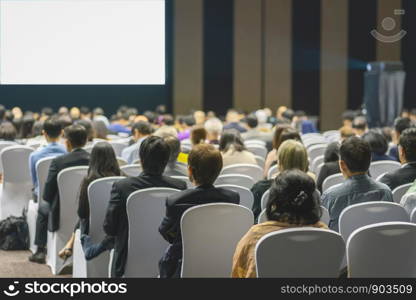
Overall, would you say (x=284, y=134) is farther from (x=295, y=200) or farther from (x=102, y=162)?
(x=295, y=200)

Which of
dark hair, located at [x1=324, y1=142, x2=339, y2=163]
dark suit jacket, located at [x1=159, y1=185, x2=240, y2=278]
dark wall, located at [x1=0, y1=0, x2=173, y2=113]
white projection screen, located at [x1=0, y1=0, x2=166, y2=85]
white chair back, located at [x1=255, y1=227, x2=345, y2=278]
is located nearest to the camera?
white chair back, located at [x1=255, y1=227, x2=345, y2=278]

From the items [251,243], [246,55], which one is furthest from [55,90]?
[251,243]

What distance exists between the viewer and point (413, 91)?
19.2 m

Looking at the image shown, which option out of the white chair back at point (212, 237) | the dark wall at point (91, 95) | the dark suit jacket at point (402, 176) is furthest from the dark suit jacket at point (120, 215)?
the dark wall at point (91, 95)

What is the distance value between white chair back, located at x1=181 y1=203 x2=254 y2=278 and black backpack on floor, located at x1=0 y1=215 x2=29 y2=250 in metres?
3.26

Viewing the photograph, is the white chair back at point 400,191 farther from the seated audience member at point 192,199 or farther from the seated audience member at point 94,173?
the seated audience member at point 94,173

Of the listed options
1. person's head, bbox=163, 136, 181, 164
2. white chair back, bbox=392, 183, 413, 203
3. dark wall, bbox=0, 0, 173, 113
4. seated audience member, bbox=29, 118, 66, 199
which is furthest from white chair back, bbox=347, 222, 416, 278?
dark wall, bbox=0, 0, 173, 113

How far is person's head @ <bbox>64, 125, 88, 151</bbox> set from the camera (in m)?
5.95

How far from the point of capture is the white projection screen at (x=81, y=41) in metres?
9.98

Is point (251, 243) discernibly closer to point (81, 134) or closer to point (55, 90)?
point (81, 134)

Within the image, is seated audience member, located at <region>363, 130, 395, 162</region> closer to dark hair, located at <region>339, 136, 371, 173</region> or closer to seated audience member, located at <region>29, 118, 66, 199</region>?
dark hair, located at <region>339, 136, 371, 173</region>

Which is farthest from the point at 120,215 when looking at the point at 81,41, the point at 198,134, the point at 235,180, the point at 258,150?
the point at 81,41

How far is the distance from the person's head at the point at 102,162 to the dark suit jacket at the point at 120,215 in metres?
0.61

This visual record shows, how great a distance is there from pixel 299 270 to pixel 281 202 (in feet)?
1.02
